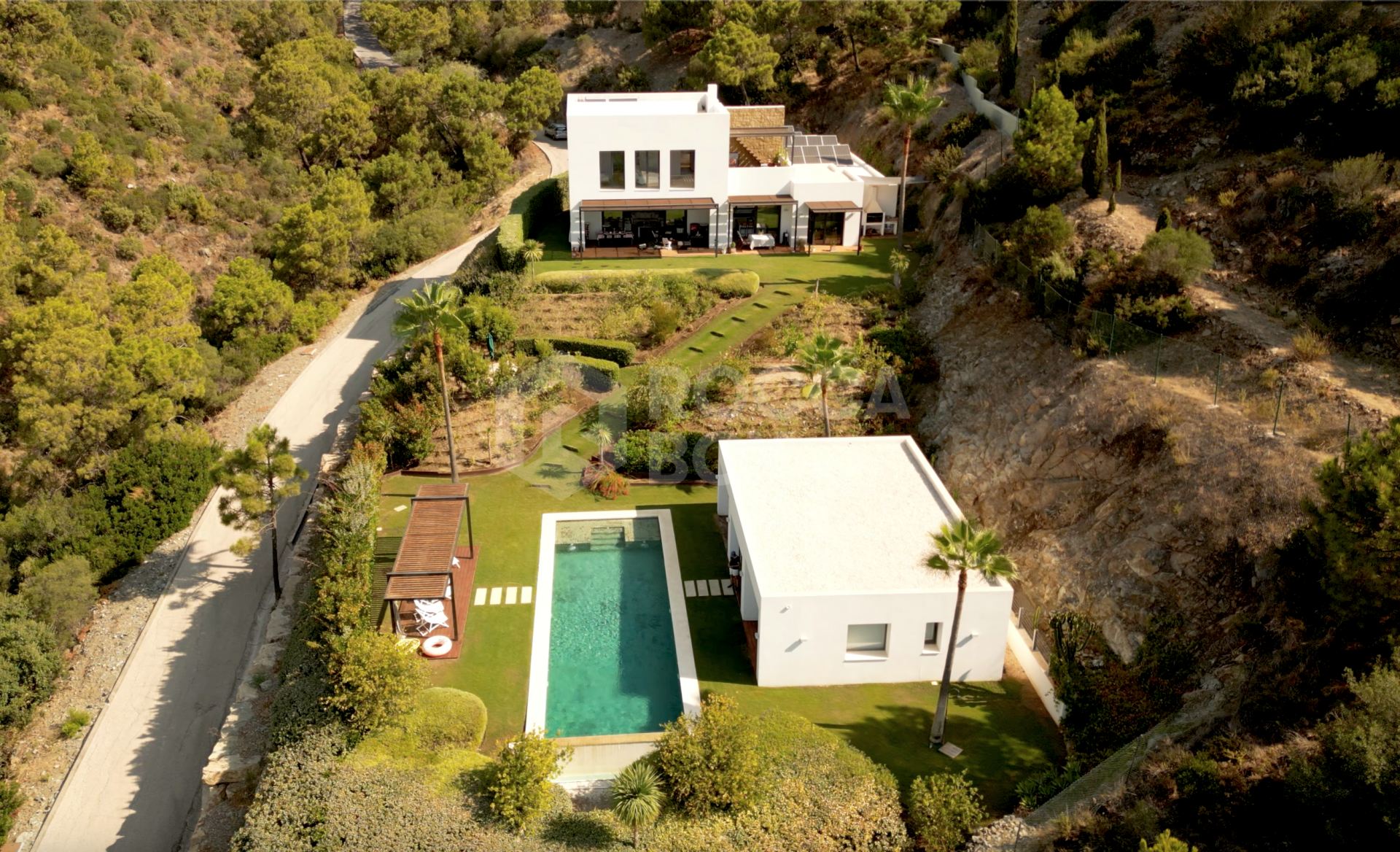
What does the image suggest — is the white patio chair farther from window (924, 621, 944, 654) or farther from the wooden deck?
window (924, 621, 944, 654)

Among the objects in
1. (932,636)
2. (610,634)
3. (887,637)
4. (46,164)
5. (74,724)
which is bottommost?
(74,724)

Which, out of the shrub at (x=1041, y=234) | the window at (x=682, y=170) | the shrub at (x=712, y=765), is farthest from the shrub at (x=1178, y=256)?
the window at (x=682, y=170)

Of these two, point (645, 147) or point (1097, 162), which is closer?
point (1097, 162)

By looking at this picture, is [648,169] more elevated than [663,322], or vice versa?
[648,169]

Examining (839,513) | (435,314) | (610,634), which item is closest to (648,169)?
(435,314)

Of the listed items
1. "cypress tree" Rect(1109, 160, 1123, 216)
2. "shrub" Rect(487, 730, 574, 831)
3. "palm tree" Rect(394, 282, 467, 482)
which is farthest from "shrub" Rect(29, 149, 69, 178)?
"cypress tree" Rect(1109, 160, 1123, 216)

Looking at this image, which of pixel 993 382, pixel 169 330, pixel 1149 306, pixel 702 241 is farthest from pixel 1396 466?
pixel 169 330

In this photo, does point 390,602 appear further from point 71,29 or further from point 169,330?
point 71,29

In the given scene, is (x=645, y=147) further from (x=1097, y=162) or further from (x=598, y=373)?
(x=1097, y=162)
